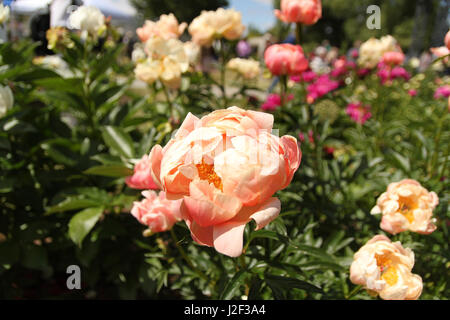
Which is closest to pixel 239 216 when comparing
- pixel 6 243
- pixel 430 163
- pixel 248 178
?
pixel 248 178

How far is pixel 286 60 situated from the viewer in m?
1.25

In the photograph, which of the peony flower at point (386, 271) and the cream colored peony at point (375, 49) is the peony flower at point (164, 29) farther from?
the cream colored peony at point (375, 49)

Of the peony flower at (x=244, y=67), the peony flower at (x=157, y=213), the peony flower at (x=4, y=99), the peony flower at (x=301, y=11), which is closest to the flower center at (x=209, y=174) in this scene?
the peony flower at (x=157, y=213)

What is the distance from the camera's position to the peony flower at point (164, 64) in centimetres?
129

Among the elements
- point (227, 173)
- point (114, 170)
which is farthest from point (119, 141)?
point (227, 173)

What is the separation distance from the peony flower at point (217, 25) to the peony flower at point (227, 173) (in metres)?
1.01

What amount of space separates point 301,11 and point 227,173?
982 millimetres

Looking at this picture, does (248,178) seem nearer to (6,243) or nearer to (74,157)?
(74,157)

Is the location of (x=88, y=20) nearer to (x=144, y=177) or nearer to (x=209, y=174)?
(x=144, y=177)

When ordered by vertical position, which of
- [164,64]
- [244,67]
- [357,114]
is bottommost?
[357,114]

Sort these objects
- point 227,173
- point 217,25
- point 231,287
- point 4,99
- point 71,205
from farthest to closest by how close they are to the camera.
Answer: point 217,25, point 71,205, point 4,99, point 231,287, point 227,173

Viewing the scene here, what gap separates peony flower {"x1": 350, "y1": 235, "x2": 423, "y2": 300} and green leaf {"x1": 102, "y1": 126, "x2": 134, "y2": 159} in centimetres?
81

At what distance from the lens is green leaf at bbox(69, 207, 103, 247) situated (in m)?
1.16

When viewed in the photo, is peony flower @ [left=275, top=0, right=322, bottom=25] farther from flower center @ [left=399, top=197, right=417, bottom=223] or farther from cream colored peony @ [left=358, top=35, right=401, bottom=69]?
cream colored peony @ [left=358, top=35, right=401, bottom=69]
